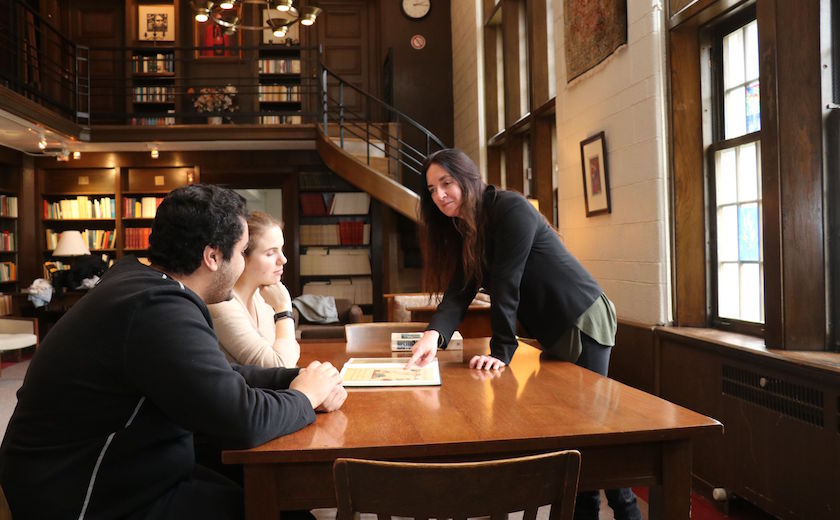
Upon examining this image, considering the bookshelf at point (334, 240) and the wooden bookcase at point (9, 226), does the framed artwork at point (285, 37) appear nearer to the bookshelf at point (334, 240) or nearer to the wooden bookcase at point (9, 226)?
the bookshelf at point (334, 240)

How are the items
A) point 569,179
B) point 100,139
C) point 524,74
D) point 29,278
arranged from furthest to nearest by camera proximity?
point 29,278 → point 100,139 → point 524,74 → point 569,179

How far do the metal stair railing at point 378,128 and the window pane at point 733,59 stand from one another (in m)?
4.88

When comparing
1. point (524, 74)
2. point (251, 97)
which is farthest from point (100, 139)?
point (524, 74)

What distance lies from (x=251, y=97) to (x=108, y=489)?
9.19 metres

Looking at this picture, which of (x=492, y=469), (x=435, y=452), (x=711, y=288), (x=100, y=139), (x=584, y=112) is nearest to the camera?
(x=492, y=469)

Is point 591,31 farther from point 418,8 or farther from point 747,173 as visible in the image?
point 418,8

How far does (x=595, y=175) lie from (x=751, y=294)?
1.48 meters

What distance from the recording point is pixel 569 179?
497 cm

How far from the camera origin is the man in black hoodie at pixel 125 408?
129 cm

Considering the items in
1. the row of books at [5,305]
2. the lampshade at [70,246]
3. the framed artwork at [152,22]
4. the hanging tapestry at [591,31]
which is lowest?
the row of books at [5,305]

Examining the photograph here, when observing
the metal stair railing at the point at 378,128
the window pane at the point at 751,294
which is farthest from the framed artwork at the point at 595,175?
the metal stair railing at the point at 378,128

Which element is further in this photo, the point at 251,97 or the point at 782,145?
the point at 251,97

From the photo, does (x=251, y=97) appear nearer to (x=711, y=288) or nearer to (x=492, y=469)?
(x=711, y=288)

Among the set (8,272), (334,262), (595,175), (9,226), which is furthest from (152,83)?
(595,175)
